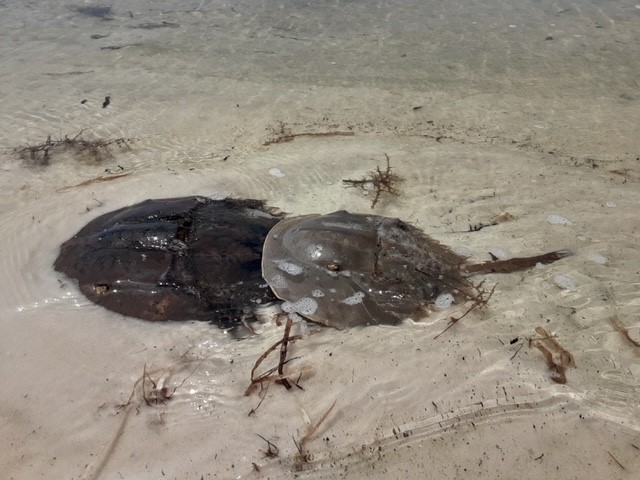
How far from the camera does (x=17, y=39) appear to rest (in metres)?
9.70

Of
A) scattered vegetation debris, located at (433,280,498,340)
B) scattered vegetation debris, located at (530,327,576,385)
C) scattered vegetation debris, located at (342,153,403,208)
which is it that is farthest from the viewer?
scattered vegetation debris, located at (342,153,403,208)

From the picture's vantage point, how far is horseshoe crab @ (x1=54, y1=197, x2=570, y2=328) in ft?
11.7

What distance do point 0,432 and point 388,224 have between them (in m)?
3.11

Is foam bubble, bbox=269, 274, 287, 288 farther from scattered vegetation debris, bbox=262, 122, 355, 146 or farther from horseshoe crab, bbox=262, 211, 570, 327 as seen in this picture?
scattered vegetation debris, bbox=262, 122, 355, 146

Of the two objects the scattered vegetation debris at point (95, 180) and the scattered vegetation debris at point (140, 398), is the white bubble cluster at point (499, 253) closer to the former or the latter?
the scattered vegetation debris at point (140, 398)

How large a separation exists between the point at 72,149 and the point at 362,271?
15.7 ft

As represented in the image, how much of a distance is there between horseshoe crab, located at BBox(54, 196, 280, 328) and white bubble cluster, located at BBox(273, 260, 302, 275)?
0.18 m

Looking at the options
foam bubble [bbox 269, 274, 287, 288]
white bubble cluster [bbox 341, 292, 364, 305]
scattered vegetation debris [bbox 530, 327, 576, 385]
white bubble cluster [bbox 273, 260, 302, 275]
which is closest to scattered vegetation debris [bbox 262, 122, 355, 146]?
white bubble cluster [bbox 273, 260, 302, 275]

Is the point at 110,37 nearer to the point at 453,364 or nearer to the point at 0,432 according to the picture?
the point at 0,432

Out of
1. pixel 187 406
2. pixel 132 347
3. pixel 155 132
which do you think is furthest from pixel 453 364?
pixel 155 132

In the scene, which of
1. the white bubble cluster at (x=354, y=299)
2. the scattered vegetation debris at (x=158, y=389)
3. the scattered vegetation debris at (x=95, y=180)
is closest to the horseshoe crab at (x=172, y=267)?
the scattered vegetation debris at (x=158, y=389)

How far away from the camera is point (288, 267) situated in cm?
373

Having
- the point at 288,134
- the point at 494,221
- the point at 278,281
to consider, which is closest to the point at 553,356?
the point at 494,221

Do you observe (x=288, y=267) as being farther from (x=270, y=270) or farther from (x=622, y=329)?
(x=622, y=329)
